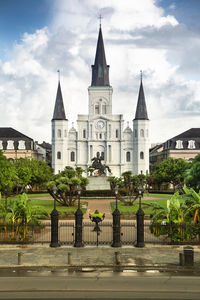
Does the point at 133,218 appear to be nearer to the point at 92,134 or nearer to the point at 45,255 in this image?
the point at 45,255

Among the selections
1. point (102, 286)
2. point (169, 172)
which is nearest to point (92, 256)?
point (102, 286)

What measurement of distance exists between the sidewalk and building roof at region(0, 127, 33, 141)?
7196 cm

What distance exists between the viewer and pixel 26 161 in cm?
6000

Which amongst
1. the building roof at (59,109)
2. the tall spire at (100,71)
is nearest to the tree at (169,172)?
the building roof at (59,109)

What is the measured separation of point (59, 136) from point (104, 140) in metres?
11.3

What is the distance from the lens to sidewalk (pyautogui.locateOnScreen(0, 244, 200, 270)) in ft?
49.7

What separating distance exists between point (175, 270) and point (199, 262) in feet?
5.51

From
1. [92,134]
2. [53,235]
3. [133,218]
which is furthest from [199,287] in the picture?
[92,134]

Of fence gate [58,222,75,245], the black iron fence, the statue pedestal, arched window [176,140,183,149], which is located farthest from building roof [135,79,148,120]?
the black iron fence

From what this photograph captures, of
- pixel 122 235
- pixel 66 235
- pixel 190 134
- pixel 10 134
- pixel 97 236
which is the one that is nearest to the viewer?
pixel 97 236

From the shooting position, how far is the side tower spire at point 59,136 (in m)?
83.2

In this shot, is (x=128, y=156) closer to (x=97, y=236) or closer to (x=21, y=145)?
(x=21, y=145)

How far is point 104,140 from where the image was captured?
278 ft

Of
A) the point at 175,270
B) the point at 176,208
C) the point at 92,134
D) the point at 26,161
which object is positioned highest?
the point at 92,134
